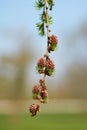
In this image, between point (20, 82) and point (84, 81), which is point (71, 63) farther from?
point (20, 82)

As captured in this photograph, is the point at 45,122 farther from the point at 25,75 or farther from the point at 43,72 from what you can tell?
the point at 43,72

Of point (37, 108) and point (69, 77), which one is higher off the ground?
point (69, 77)

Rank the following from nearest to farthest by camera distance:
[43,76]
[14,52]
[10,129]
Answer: [43,76], [10,129], [14,52]

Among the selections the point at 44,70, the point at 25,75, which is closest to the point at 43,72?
the point at 44,70

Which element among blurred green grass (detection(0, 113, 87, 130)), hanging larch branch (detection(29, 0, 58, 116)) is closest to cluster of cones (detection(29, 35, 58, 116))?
hanging larch branch (detection(29, 0, 58, 116))

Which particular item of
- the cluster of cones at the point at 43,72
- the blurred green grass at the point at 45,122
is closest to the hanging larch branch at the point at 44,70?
the cluster of cones at the point at 43,72

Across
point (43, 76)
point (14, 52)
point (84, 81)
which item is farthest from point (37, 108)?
point (84, 81)

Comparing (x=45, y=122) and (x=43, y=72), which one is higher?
(x=43, y=72)

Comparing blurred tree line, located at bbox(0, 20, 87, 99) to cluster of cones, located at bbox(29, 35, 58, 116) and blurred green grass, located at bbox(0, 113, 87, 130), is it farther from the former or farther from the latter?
cluster of cones, located at bbox(29, 35, 58, 116)
